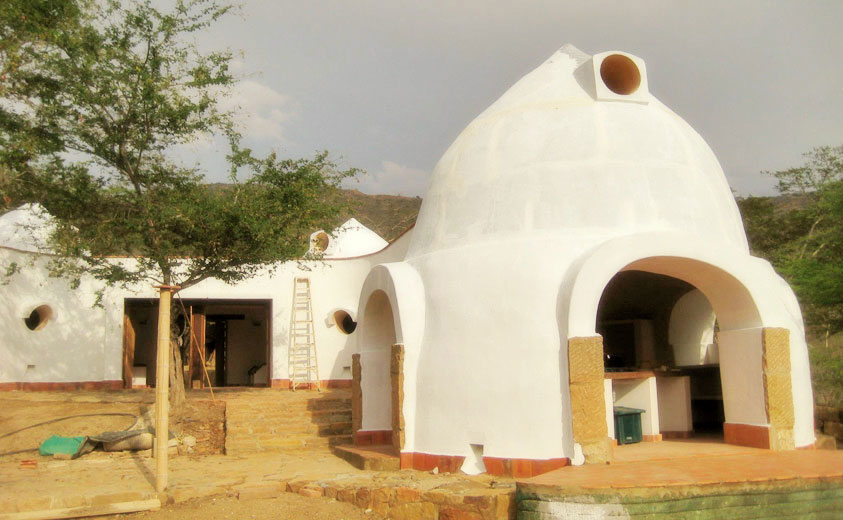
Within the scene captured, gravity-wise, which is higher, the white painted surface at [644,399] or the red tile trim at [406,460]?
the white painted surface at [644,399]

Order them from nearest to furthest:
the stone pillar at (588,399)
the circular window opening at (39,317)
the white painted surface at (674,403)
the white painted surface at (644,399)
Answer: the stone pillar at (588,399)
the white painted surface at (644,399)
the white painted surface at (674,403)
the circular window opening at (39,317)

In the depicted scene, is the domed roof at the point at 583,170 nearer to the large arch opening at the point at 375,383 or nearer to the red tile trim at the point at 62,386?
the large arch opening at the point at 375,383

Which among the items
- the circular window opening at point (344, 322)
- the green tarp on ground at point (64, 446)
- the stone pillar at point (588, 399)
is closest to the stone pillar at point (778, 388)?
the stone pillar at point (588, 399)

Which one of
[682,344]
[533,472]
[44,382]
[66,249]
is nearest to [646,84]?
[682,344]

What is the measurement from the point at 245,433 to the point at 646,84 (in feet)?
26.1

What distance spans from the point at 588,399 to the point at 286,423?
6541 millimetres

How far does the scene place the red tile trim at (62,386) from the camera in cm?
1436

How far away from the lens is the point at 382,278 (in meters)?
8.88

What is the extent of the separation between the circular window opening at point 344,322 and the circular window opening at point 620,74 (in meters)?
9.42

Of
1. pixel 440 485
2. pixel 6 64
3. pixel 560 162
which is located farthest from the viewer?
pixel 6 64

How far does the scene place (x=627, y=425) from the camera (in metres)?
8.45

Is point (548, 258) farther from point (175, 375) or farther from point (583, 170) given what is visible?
point (175, 375)

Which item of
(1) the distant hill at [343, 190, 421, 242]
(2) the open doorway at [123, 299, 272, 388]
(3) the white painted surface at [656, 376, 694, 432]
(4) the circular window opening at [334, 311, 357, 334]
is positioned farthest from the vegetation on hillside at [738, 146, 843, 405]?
(1) the distant hill at [343, 190, 421, 242]

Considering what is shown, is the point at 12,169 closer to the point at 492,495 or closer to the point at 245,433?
the point at 245,433
